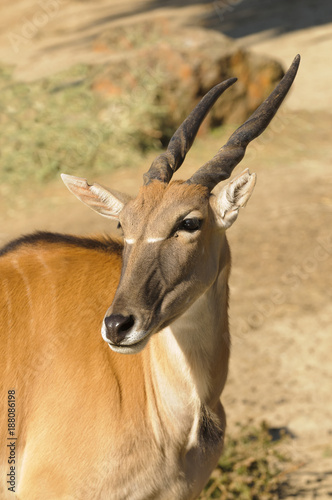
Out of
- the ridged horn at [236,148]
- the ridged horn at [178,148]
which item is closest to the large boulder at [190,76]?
the ridged horn at [178,148]

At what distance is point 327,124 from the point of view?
37.5ft

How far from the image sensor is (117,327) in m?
2.78

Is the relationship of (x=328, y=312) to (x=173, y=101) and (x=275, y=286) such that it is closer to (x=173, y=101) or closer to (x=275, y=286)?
(x=275, y=286)

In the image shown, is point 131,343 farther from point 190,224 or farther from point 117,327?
point 190,224

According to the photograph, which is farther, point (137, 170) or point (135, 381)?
point (137, 170)

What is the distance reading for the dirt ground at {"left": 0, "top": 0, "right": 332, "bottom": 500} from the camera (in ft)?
18.1

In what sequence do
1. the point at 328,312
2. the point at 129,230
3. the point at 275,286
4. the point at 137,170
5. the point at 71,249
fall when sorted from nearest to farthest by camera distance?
the point at 129,230
the point at 71,249
the point at 328,312
the point at 275,286
the point at 137,170

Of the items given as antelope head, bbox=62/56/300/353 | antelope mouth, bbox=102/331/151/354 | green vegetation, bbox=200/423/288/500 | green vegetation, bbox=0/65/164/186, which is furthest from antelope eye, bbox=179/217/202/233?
green vegetation, bbox=0/65/164/186

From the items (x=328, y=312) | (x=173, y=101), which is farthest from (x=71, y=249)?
(x=173, y=101)

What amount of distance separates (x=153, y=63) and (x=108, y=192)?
27.8 ft

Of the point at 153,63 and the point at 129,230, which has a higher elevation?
Result: the point at 129,230

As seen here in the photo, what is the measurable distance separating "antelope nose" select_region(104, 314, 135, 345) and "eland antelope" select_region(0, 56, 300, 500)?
0.10m

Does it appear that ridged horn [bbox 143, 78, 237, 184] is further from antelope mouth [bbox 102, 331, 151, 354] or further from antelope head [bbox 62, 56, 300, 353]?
antelope mouth [bbox 102, 331, 151, 354]

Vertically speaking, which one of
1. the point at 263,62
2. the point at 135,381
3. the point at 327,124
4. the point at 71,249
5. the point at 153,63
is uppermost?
the point at 71,249
